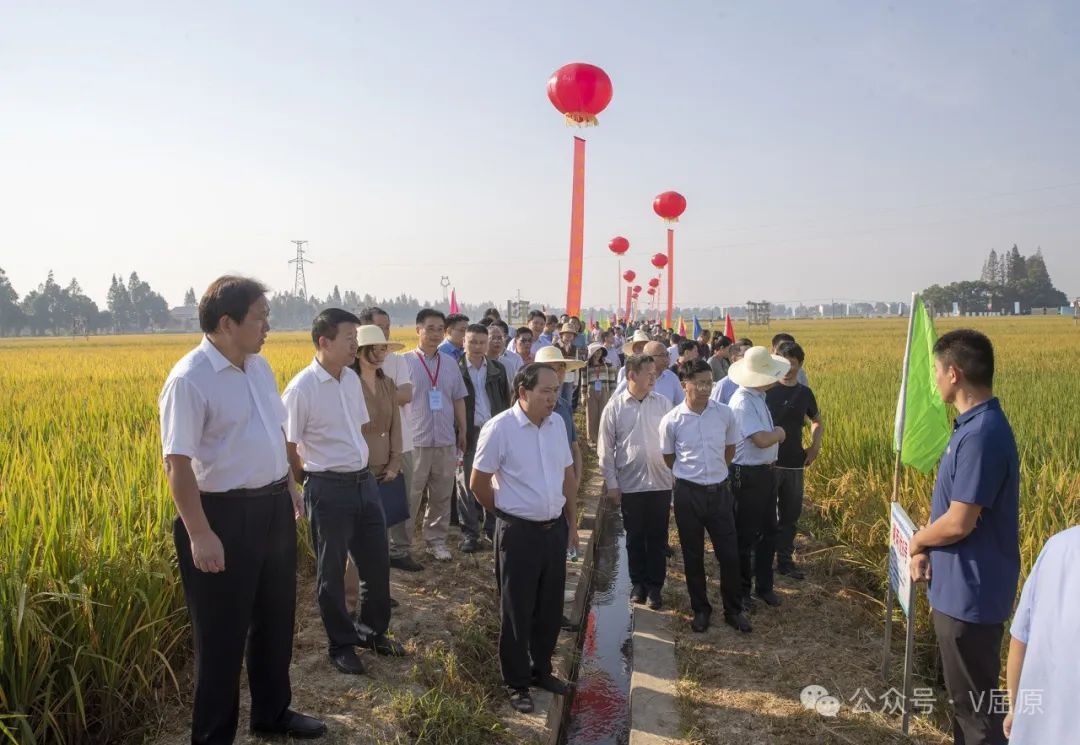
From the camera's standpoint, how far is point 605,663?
14.0ft

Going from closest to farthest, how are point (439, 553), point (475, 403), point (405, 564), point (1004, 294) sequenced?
point (405, 564), point (439, 553), point (475, 403), point (1004, 294)

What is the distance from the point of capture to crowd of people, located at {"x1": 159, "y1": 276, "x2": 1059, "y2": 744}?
2.42 metres

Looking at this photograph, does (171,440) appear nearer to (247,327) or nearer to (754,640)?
(247,327)

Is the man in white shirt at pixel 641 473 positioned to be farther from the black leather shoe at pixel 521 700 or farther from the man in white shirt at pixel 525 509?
the black leather shoe at pixel 521 700

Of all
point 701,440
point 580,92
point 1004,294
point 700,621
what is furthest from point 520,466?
point 1004,294

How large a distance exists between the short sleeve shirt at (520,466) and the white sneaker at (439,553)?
179 cm

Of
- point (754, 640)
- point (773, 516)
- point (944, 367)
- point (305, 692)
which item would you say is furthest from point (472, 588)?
point (944, 367)

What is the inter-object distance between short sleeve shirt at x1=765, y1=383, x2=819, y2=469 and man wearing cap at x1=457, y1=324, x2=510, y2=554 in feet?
6.69

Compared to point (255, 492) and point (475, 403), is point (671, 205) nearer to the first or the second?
point (475, 403)

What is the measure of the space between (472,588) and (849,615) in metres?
2.44

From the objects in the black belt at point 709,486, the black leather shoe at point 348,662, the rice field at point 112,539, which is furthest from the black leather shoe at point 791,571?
the black leather shoe at point 348,662

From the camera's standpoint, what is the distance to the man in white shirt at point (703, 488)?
13.4ft

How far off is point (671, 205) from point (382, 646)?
12003 mm

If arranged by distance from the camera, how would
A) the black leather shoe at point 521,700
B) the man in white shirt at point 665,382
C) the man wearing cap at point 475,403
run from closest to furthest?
the black leather shoe at point 521,700
the man wearing cap at point 475,403
the man in white shirt at point 665,382
